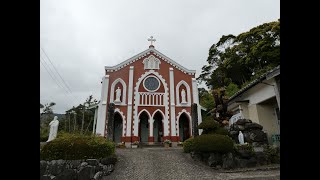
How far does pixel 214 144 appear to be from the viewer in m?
11.5

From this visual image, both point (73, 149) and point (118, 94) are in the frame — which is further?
point (118, 94)

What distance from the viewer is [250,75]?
31312 millimetres

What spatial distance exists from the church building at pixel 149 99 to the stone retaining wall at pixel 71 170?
1371cm

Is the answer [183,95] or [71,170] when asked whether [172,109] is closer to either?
[183,95]

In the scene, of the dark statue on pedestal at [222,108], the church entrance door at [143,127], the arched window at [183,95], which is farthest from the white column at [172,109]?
the dark statue on pedestal at [222,108]

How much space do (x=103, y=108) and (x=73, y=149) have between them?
14.9 m

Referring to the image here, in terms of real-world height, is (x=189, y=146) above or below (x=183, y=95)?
below

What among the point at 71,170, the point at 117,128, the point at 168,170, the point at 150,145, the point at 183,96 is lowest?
the point at 150,145

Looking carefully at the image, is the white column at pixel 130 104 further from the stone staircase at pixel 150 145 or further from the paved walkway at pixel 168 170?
the paved walkway at pixel 168 170

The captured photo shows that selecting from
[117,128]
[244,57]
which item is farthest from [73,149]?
[244,57]

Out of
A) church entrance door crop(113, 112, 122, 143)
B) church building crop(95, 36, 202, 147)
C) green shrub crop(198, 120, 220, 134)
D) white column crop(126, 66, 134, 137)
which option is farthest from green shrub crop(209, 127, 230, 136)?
church entrance door crop(113, 112, 122, 143)
